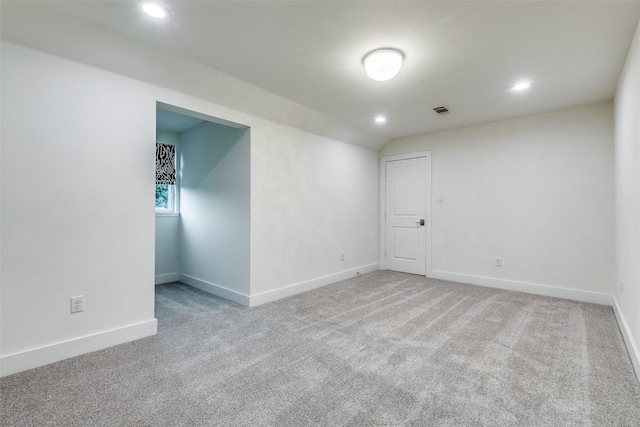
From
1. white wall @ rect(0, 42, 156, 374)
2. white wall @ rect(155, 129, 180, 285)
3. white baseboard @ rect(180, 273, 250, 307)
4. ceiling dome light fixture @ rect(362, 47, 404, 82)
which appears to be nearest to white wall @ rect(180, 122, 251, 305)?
white baseboard @ rect(180, 273, 250, 307)

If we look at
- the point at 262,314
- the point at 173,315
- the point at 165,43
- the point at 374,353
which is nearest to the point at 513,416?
the point at 374,353

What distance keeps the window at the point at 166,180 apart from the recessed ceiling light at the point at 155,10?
286cm

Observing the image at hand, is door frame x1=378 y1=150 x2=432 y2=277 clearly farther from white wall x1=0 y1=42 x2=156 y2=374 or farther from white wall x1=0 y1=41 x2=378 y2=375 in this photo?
white wall x1=0 y1=42 x2=156 y2=374

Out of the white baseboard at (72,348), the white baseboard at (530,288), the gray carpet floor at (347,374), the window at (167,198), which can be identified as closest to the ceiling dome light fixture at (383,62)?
the gray carpet floor at (347,374)

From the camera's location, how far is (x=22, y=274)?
2.04 metres

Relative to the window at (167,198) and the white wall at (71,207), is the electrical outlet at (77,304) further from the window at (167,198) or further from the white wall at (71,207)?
the window at (167,198)

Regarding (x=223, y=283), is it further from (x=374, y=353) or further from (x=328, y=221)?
(x=374, y=353)

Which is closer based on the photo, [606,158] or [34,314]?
[34,314]

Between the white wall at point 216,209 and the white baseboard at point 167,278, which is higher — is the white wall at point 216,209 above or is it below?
above

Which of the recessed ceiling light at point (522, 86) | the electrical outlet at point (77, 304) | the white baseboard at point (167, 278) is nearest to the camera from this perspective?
the electrical outlet at point (77, 304)

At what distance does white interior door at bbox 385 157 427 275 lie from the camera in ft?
16.4

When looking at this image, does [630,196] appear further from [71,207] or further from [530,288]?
[71,207]

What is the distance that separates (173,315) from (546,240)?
466 centimetres

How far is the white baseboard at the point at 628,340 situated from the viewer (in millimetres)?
1978
